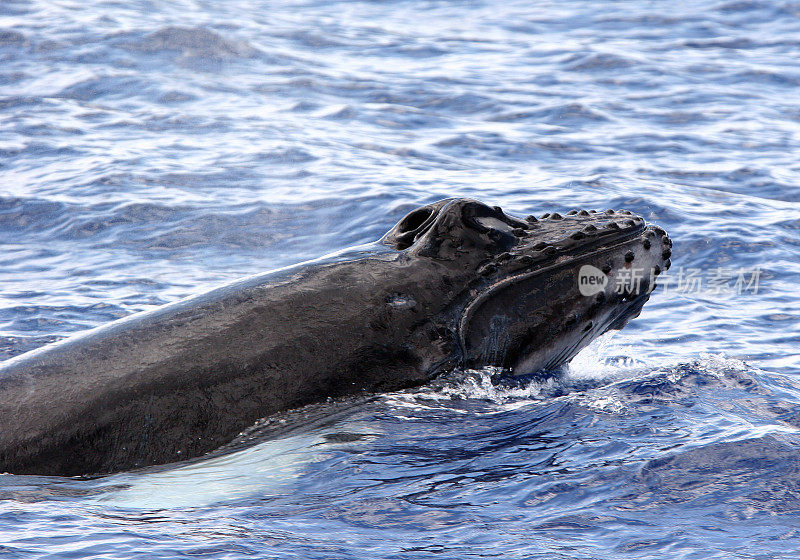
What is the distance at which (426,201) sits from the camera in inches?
569

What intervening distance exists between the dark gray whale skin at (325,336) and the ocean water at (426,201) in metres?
0.20

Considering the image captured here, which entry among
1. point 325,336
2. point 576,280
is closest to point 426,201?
point 576,280

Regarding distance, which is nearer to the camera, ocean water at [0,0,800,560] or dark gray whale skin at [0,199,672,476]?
ocean water at [0,0,800,560]

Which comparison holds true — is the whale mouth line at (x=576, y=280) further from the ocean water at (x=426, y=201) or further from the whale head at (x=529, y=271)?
the ocean water at (x=426, y=201)

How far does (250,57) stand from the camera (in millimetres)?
24250

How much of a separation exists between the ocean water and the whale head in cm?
31

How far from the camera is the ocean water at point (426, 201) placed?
228 inches

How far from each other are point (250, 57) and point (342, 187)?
387 inches

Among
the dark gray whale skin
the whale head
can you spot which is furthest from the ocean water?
the whale head

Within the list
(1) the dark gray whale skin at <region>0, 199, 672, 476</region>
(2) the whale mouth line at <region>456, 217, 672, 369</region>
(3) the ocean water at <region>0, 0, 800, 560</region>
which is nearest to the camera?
(3) the ocean water at <region>0, 0, 800, 560</region>

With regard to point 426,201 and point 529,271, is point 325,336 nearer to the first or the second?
point 529,271

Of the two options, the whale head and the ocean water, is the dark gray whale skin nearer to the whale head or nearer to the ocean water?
the whale head

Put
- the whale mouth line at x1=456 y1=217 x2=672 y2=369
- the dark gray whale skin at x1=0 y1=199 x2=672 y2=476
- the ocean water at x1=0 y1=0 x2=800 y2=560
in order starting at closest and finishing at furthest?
1. the ocean water at x1=0 y1=0 x2=800 y2=560
2. the dark gray whale skin at x1=0 y1=199 x2=672 y2=476
3. the whale mouth line at x1=456 y1=217 x2=672 y2=369

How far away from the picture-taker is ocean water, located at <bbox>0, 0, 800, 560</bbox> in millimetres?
5785
